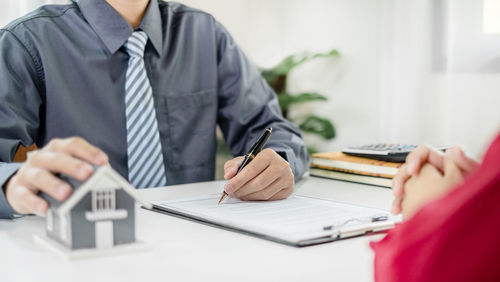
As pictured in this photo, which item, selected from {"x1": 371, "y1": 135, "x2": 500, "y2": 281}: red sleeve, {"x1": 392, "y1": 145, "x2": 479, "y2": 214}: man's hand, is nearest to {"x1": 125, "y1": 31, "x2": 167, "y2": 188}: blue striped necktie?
{"x1": 392, "y1": 145, "x2": 479, "y2": 214}: man's hand

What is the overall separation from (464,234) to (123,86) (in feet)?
3.47

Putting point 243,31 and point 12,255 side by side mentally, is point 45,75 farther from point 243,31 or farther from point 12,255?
point 243,31

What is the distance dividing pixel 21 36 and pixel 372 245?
992 mm

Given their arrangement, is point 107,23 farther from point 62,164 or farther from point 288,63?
point 288,63

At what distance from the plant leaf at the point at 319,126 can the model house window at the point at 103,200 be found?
1.90 m

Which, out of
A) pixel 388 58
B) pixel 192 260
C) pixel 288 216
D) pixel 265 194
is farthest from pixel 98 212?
pixel 388 58

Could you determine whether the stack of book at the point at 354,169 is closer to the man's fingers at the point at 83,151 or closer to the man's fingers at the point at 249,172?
the man's fingers at the point at 249,172

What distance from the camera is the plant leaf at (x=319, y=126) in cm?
248

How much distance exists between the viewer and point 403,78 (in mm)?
2180

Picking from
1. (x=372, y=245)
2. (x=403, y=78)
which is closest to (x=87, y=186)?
(x=372, y=245)

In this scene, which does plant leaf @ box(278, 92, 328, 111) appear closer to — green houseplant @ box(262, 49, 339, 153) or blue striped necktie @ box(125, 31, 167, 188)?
green houseplant @ box(262, 49, 339, 153)

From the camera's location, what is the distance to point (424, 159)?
2.27 ft

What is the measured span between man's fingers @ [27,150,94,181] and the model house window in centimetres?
3

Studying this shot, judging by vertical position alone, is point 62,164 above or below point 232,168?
above
